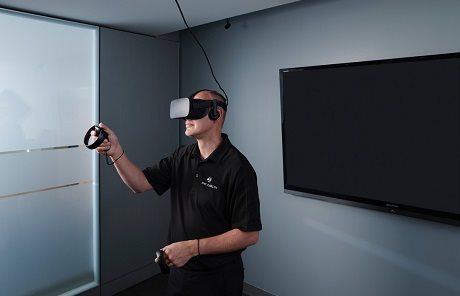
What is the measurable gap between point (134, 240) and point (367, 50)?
2.62m

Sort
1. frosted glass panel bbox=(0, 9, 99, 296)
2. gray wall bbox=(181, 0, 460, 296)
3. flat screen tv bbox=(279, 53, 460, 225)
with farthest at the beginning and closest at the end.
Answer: frosted glass panel bbox=(0, 9, 99, 296) < gray wall bbox=(181, 0, 460, 296) < flat screen tv bbox=(279, 53, 460, 225)

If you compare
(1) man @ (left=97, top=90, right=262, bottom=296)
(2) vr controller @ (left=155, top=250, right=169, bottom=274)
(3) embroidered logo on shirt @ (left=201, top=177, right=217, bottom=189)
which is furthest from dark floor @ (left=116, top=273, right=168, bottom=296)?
(2) vr controller @ (left=155, top=250, right=169, bottom=274)

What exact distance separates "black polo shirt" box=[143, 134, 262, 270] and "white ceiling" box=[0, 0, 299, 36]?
3.66 ft

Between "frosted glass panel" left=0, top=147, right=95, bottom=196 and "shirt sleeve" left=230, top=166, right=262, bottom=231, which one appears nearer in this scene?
"shirt sleeve" left=230, top=166, right=262, bottom=231

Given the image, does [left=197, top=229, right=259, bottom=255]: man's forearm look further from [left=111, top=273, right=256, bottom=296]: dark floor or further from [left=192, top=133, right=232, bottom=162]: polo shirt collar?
[left=111, top=273, right=256, bottom=296]: dark floor

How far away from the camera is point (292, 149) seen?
2.63m

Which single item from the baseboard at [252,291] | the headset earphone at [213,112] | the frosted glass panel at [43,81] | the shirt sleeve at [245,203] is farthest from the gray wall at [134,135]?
the shirt sleeve at [245,203]

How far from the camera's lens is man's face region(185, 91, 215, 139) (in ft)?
5.80

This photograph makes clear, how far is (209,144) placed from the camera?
1862 mm

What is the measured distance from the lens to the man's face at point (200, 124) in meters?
1.77

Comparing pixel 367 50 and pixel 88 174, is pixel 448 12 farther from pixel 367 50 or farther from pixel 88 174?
pixel 88 174

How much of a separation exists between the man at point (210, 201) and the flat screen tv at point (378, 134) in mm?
906

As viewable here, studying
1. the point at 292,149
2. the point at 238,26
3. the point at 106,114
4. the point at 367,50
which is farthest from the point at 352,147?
the point at 106,114

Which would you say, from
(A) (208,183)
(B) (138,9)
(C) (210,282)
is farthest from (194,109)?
(B) (138,9)
